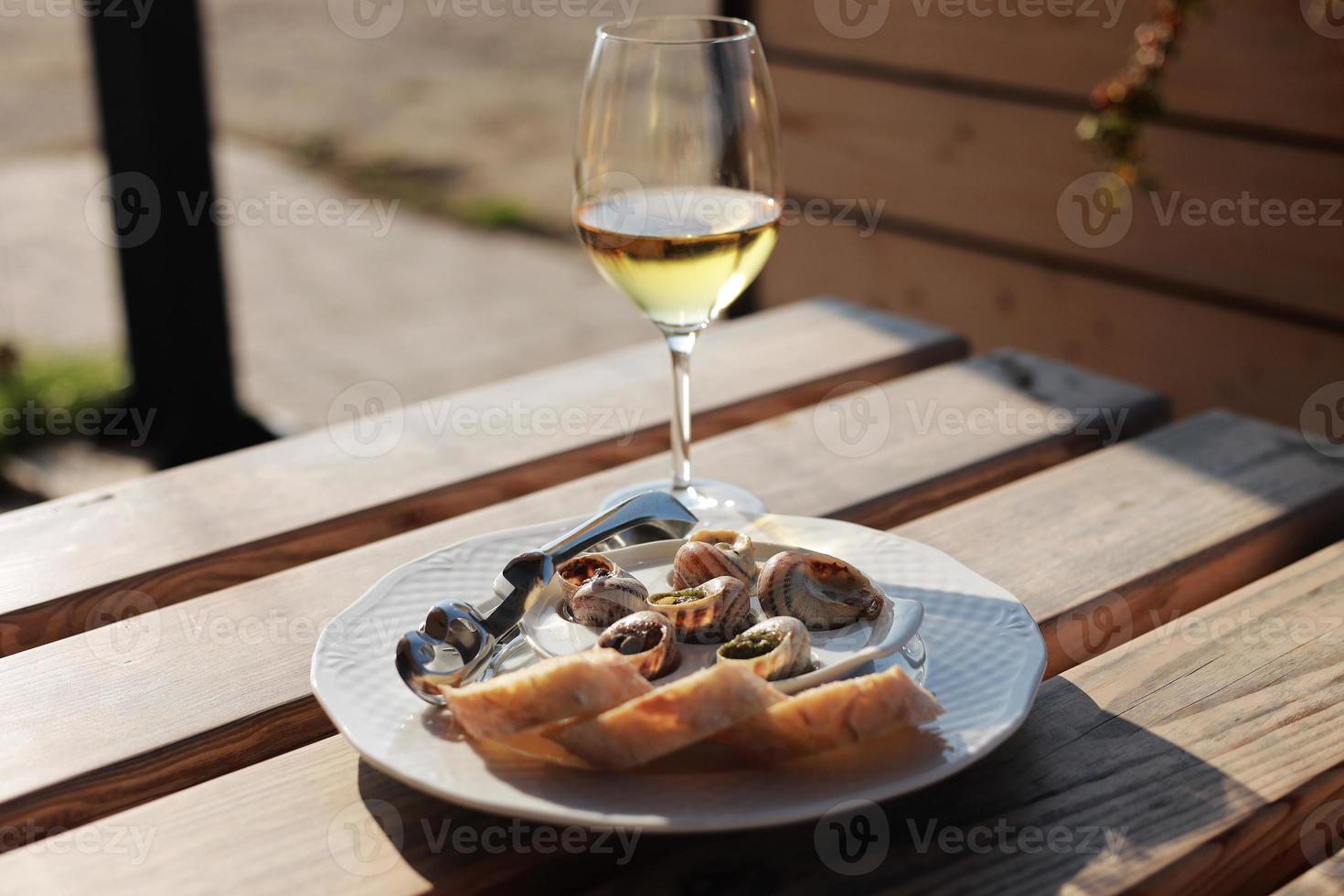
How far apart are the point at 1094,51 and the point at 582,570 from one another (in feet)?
5.57

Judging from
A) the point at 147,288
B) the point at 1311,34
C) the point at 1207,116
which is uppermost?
the point at 1311,34

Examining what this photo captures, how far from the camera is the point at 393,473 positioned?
109 cm

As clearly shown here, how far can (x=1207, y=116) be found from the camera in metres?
1.98

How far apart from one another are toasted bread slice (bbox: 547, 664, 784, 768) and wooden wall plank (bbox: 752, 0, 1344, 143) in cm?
163

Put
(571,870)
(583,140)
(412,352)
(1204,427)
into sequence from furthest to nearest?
(412,352) → (1204,427) → (583,140) → (571,870)

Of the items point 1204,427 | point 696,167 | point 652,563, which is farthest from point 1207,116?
point 652,563

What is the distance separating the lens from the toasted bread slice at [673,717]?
0.58 metres

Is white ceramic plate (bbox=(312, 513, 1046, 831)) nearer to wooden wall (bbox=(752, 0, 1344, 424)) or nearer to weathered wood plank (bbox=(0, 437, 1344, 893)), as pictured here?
weathered wood plank (bbox=(0, 437, 1344, 893))

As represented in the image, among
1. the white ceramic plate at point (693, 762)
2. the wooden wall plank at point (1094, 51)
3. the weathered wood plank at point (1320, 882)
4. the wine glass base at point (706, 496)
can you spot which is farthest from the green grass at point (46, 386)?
the weathered wood plank at point (1320, 882)

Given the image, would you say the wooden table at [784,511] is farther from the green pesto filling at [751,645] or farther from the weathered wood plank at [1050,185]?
the weathered wood plank at [1050,185]

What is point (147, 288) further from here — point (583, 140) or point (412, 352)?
point (583, 140)

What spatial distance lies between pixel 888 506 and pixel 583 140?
36 cm

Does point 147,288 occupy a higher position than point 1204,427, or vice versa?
point 1204,427

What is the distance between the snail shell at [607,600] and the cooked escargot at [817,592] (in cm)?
7
